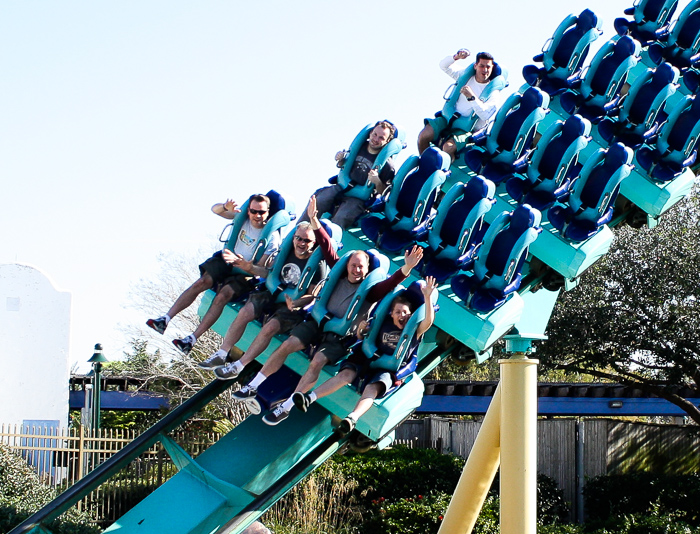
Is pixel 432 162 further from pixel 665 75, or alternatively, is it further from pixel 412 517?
pixel 412 517

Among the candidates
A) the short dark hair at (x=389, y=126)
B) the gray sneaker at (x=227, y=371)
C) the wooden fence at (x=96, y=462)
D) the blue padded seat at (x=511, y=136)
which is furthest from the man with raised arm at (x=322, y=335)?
the wooden fence at (x=96, y=462)

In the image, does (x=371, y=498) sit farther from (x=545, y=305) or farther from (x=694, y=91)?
(x=694, y=91)

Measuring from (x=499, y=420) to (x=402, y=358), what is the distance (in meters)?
1.22

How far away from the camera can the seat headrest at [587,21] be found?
704 centimetres

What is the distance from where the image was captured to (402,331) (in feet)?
15.3

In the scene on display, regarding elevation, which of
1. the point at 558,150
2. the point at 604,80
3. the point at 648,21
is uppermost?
the point at 648,21

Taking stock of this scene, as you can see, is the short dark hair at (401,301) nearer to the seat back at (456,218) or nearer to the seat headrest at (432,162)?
the seat back at (456,218)

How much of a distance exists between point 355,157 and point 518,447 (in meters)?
2.10

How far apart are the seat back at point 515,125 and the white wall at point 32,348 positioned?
7.17m

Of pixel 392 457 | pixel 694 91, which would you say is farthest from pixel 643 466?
pixel 694 91

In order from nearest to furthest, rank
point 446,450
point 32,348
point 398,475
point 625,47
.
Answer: point 625,47 < point 398,475 < point 32,348 < point 446,450

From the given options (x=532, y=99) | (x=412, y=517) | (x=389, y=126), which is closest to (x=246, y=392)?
(x=389, y=126)

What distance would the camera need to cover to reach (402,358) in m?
4.71

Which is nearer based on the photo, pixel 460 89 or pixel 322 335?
pixel 322 335
